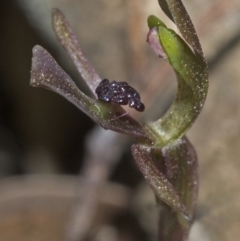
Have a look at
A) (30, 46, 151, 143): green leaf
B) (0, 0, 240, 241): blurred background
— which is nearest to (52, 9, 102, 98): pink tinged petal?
(30, 46, 151, 143): green leaf

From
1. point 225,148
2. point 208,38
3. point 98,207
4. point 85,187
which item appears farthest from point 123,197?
point 208,38

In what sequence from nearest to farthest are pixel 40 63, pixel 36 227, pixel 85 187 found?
1. pixel 40 63
2. pixel 85 187
3. pixel 36 227

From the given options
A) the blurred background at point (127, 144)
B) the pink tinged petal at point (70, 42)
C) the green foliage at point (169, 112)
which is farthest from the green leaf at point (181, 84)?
the blurred background at point (127, 144)

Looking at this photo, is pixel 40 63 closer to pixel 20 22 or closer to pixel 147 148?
pixel 147 148

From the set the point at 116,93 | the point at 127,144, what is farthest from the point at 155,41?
the point at 127,144

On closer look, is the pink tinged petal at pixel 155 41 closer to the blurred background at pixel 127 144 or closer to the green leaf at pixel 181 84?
the green leaf at pixel 181 84

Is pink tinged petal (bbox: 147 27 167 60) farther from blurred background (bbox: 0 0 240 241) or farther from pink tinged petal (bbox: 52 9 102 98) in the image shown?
blurred background (bbox: 0 0 240 241)

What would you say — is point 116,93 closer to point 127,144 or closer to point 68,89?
point 68,89

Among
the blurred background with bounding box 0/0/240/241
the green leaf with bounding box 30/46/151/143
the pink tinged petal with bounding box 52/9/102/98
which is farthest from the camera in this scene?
the blurred background with bounding box 0/0/240/241
